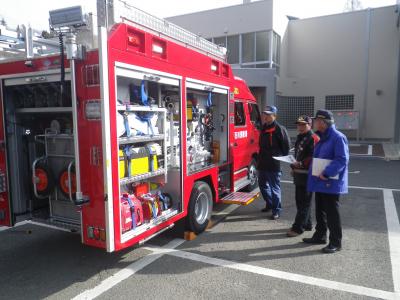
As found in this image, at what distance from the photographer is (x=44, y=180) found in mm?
4207

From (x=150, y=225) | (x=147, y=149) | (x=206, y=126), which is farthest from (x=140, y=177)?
(x=206, y=126)

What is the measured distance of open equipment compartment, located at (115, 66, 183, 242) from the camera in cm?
383

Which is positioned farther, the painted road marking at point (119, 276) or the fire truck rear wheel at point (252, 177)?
the fire truck rear wheel at point (252, 177)

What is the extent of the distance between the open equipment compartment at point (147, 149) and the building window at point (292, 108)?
59.7ft

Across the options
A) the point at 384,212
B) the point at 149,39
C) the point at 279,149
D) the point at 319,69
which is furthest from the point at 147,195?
the point at 319,69

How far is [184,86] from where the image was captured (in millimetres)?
4652

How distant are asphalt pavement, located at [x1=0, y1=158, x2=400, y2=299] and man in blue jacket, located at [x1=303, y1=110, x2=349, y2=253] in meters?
0.37

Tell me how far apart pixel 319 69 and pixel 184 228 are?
1911cm

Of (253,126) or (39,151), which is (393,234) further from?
(39,151)

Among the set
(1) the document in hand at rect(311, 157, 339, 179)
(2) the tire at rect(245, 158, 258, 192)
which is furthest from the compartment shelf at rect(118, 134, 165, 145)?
(2) the tire at rect(245, 158, 258, 192)

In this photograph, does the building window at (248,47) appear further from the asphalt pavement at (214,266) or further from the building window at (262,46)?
the asphalt pavement at (214,266)

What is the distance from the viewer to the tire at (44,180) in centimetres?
419

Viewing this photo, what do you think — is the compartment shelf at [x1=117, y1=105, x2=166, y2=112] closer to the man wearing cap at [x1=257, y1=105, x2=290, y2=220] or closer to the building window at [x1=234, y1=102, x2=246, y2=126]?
the man wearing cap at [x1=257, y1=105, x2=290, y2=220]

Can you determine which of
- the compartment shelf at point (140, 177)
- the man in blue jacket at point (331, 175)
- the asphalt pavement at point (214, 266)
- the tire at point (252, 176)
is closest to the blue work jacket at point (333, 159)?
the man in blue jacket at point (331, 175)
